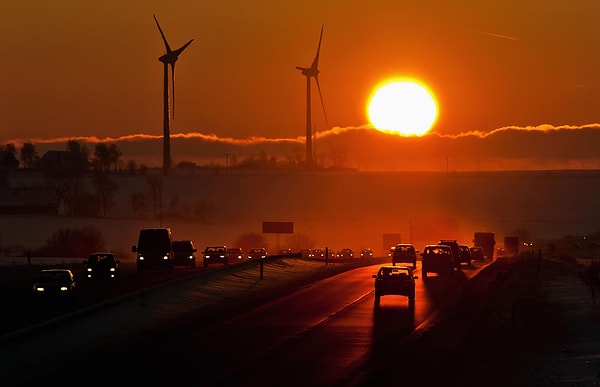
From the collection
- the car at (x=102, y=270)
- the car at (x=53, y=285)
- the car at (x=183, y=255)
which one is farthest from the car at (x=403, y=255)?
the car at (x=53, y=285)

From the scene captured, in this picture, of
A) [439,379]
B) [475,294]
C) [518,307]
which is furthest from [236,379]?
[475,294]

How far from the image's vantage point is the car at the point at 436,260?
69875 mm

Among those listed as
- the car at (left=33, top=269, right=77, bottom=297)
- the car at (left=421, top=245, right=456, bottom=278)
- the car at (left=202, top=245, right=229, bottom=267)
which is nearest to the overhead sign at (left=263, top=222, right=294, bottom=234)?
the car at (left=202, top=245, right=229, bottom=267)

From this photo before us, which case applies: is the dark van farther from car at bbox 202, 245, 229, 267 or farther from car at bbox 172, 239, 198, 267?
car at bbox 202, 245, 229, 267

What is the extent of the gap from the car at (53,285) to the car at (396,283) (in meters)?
15.2

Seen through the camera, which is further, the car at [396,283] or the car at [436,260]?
the car at [436,260]

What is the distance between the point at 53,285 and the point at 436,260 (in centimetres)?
2868

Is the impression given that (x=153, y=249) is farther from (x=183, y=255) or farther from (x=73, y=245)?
(x=73, y=245)

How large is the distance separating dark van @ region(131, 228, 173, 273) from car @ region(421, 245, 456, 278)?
17.2 metres

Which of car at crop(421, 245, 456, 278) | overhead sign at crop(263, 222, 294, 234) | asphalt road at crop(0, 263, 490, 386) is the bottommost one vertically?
asphalt road at crop(0, 263, 490, 386)

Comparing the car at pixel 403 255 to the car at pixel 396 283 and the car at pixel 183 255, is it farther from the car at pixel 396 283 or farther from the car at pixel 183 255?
the car at pixel 396 283

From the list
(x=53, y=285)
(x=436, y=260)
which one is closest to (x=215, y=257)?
(x=436, y=260)

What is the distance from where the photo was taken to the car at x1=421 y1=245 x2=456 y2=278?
6988cm

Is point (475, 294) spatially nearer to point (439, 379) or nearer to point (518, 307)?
point (518, 307)
